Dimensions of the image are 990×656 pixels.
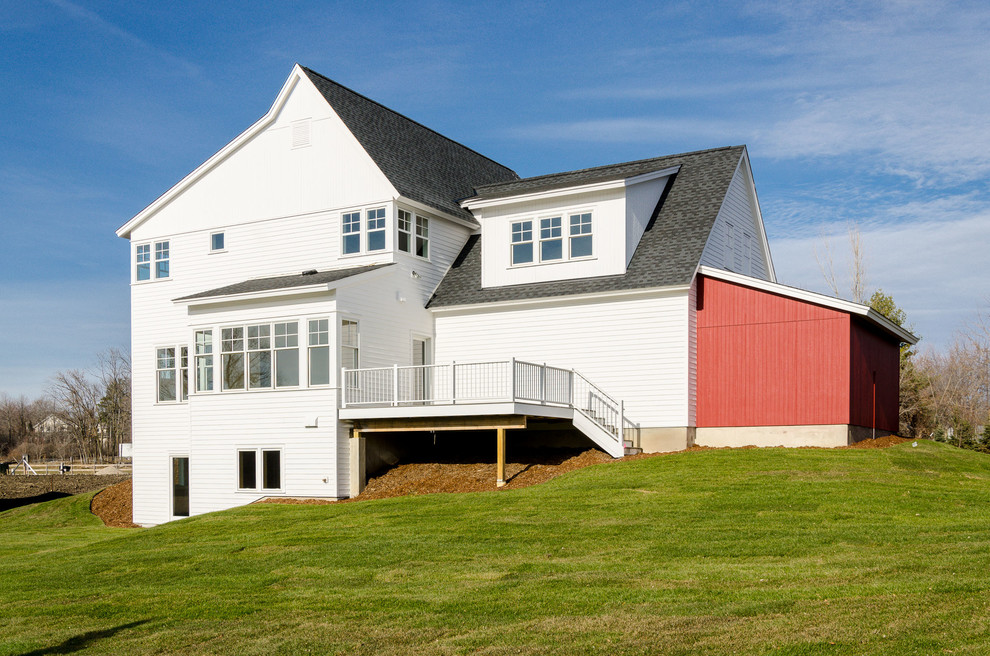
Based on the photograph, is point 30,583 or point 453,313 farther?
point 453,313

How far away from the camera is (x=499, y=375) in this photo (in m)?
Answer: 24.5

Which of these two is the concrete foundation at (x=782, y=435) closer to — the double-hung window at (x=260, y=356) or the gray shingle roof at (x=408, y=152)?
the gray shingle roof at (x=408, y=152)

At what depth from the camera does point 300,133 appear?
1087 inches

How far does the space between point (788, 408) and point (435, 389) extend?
897 centimetres

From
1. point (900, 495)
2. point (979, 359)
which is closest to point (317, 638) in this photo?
point (900, 495)

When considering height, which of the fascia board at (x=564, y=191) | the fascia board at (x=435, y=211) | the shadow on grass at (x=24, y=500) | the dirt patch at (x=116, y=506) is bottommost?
the shadow on grass at (x=24, y=500)

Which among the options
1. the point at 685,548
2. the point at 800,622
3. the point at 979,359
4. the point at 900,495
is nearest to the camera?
the point at 800,622

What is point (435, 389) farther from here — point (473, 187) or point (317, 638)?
point (317, 638)

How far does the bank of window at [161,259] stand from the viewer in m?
29.6

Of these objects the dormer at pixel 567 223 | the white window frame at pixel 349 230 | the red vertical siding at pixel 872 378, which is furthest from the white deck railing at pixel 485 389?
the red vertical siding at pixel 872 378

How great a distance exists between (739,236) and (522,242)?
22.1 feet

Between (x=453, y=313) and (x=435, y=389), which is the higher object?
(x=453, y=313)

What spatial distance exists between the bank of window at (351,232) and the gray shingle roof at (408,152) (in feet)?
5.06

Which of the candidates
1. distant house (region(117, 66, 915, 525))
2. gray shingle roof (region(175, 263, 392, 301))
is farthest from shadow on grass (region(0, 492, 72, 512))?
gray shingle roof (region(175, 263, 392, 301))
